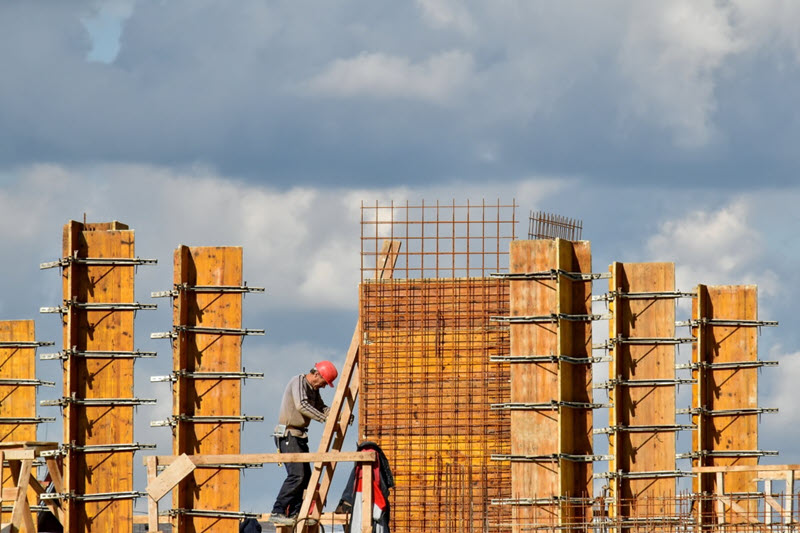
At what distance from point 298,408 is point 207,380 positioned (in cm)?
217

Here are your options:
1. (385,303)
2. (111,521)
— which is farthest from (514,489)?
(385,303)

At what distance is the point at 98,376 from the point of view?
71.8 feet

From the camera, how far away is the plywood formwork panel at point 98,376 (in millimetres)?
21766

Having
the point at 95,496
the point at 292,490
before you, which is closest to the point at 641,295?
the point at 292,490

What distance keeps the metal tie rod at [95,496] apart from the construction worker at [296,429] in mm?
2090

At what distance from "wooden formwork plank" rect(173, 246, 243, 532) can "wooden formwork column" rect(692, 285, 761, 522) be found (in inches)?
379

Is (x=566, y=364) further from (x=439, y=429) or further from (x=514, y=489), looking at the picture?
(x=439, y=429)

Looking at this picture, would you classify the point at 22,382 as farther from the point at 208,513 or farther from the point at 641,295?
the point at 641,295

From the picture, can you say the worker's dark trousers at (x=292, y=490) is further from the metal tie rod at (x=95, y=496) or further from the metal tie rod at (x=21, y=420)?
the metal tie rod at (x=21, y=420)

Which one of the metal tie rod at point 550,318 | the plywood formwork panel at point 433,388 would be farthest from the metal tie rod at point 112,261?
the plywood formwork panel at point 433,388

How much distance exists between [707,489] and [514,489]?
8.52 meters

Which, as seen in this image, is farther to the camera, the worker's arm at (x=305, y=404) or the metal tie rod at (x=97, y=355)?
the metal tie rod at (x=97, y=355)

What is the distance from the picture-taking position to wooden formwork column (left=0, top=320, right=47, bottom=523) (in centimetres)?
3103

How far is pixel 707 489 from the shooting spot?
28.2 m
